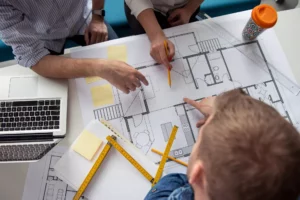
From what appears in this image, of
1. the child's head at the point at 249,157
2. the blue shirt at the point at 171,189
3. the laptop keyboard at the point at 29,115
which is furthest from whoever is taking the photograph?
the laptop keyboard at the point at 29,115

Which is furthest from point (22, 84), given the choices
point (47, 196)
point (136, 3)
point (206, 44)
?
point (206, 44)

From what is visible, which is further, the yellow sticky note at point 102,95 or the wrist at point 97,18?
the wrist at point 97,18

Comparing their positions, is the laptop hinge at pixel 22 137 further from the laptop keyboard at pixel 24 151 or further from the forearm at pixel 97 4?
the forearm at pixel 97 4

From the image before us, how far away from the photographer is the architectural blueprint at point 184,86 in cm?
80

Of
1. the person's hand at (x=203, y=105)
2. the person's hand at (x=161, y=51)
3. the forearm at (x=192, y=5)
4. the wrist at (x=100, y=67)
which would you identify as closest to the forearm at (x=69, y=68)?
the wrist at (x=100, y=67)

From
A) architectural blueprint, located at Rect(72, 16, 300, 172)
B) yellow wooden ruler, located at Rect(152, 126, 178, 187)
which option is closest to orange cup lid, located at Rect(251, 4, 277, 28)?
architectural blueprint, located at Rect(72, 16, 300, 172)

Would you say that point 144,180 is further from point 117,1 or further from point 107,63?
point 117,1

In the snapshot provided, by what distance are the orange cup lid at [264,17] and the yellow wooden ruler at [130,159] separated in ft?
1.53

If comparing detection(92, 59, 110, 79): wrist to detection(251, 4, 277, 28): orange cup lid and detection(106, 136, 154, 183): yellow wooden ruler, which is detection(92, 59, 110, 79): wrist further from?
detection(251, 4, 277, 28): orange cup lid

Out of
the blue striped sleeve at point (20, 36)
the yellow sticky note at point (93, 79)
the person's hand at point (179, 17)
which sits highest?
the person's hand at point (179, 17)

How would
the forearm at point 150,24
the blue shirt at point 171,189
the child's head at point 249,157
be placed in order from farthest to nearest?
the forearm at point 150,24, the blue shirt at point 171,189, the child's head at point 249,157

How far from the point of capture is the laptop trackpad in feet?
2.70

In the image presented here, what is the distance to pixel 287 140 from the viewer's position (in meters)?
0.48

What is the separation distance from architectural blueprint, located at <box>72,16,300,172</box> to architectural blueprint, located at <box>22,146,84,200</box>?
0.15 m
